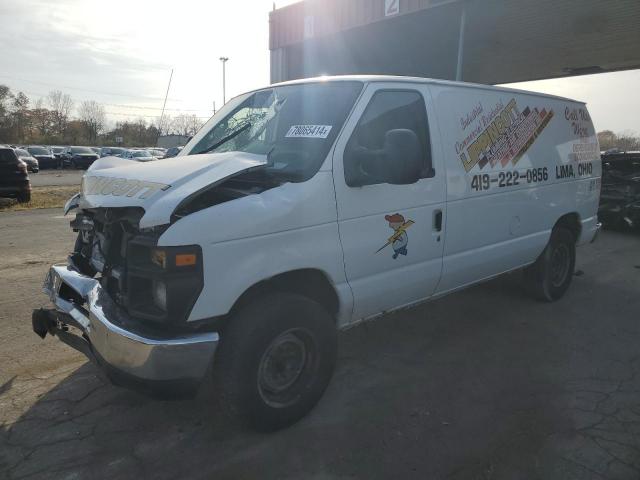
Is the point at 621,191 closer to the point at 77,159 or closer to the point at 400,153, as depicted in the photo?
the point at 400,153

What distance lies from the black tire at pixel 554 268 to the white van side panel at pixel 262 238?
10.3 feet

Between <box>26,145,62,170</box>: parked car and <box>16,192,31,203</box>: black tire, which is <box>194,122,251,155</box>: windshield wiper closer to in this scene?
<box>16,192,31,203</box>: black tire

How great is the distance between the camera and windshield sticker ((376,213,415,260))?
11.6 ft

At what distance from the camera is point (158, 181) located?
2.91m

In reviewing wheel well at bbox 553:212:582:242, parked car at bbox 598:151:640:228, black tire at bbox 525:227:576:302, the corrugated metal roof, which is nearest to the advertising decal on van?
wheel well at bbox 553:212:582:242

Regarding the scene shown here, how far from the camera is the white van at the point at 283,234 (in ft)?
8.74

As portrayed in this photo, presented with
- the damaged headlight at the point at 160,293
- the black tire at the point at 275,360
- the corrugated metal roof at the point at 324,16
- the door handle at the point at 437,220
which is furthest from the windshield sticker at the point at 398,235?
the corrugated metal roof at the point at 324,16

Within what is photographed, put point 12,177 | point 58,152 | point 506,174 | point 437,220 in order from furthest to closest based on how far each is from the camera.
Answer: point 58,152 < point 12,177 < point 506,174 < point 437,220

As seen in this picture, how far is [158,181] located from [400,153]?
1462mm

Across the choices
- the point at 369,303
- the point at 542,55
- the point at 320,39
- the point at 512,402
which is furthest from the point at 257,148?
the point at 542,55

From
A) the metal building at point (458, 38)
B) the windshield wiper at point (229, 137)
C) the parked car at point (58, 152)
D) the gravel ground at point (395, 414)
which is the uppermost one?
the metal building at point (458, 38)

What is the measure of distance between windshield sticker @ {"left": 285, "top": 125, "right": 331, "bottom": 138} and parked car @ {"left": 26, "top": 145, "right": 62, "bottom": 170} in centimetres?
3917

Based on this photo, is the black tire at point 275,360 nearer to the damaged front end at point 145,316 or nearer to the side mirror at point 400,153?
the damaged front end at point 145,316

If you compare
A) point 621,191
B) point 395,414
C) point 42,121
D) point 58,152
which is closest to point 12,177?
point 395,414
